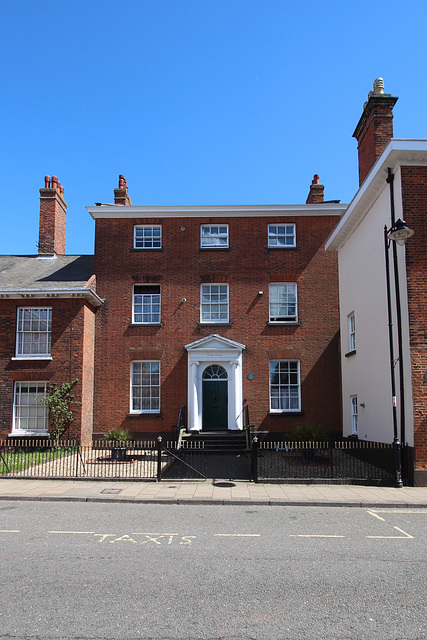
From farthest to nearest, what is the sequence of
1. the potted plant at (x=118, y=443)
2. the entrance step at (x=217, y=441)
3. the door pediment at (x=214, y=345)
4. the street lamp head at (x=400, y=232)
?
the door pediment at (x=214, y=345) → the entrance step at (x=217, y=441) → the potted plant at (x=118, y=443) → the street lamp head at (x=400, y=232)

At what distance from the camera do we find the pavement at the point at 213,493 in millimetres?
10844

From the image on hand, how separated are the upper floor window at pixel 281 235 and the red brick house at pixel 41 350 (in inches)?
318

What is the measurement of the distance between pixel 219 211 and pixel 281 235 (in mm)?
2950

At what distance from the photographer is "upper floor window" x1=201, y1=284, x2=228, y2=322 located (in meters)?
21.8

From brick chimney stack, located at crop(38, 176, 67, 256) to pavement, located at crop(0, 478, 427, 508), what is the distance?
1358 cm

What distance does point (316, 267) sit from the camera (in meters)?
22.0

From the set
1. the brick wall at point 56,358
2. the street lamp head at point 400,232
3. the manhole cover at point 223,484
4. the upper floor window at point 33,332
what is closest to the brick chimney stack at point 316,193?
the brick wall at point 56,358

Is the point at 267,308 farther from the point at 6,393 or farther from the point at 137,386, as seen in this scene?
the point at 6,393

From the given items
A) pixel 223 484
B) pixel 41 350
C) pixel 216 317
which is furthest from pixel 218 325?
pixel 223 484

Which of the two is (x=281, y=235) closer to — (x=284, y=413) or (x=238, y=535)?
(x=284, y=413)

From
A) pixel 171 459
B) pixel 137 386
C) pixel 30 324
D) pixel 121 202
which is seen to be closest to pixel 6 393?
pixel 30 324

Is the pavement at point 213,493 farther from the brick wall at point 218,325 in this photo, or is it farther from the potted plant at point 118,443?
the brick wall at point 218,325

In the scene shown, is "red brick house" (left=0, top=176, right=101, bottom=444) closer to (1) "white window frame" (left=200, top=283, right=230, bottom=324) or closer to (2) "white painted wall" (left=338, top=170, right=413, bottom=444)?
(1) "white window frame" (left=200, top=283, right=230, bottom=324)

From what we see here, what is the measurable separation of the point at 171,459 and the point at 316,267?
10.5 metres
